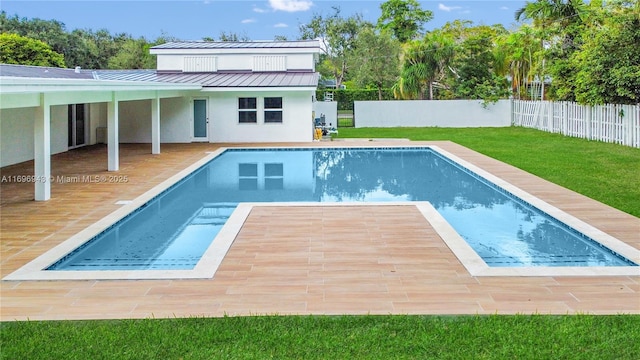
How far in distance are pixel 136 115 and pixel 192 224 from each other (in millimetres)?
12747

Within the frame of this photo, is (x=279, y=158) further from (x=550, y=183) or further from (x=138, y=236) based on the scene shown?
(x=138, y=236)

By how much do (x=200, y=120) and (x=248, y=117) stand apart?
161 centimetres

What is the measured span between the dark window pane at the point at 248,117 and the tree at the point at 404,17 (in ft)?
75.3

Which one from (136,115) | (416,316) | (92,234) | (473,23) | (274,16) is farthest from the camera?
(274,16)

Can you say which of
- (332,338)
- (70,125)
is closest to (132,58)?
(70,125)

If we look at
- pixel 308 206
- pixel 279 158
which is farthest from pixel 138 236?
pixel 279 158

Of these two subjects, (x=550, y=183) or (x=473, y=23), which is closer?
(x=550, y=183)

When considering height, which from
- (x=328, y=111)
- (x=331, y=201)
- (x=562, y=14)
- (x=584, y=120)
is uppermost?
(x=562, y=14)

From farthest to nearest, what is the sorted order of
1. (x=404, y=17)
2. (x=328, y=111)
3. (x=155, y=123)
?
(x=404, y=17) < (x=328, y=111) < (x=155, y=123)

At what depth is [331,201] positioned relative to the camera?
10.3 m

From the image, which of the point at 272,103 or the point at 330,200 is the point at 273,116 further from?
the point at 330,200

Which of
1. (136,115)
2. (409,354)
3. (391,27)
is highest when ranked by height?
(391,27)

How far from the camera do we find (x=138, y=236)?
804 cm

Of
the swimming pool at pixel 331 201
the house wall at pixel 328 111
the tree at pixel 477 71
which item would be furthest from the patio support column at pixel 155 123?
the tree at pixel 477 71
